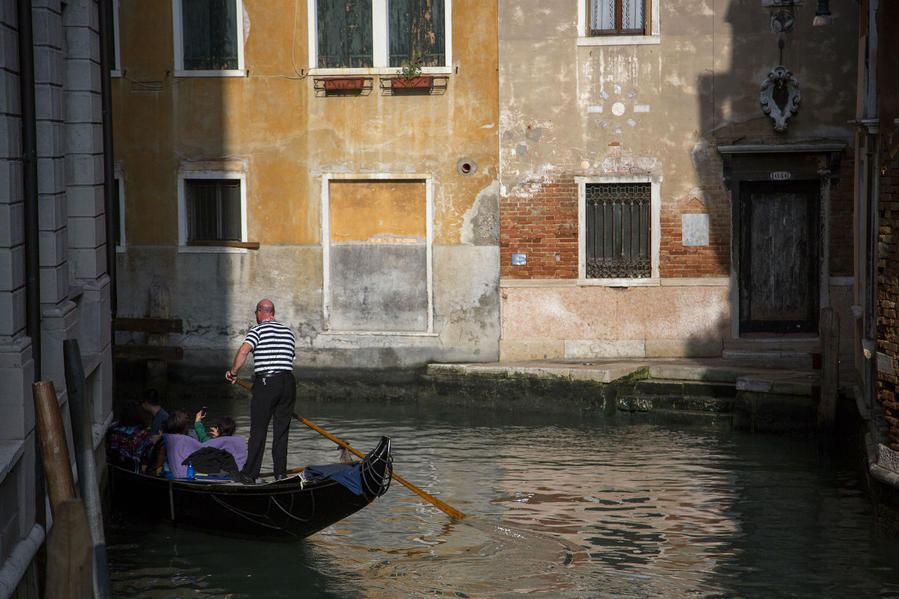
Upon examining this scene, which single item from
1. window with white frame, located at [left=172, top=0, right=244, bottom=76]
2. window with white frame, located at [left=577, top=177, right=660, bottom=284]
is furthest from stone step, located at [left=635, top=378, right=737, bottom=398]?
window with white frame, located at [left=172, top=0, right=244, bottom=76]

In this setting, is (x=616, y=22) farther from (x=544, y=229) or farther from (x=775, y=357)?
(x=775, y=357)

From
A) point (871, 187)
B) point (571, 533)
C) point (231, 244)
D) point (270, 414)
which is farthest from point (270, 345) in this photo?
point (231, 244)

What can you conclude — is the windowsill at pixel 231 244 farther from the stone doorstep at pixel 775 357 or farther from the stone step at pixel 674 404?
the stone doorstep at pixel 775 357

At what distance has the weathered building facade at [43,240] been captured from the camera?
5.65m

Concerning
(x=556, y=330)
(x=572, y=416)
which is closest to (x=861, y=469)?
(x=572, y=416)

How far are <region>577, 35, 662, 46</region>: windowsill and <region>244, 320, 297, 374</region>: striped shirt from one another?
6233 mm

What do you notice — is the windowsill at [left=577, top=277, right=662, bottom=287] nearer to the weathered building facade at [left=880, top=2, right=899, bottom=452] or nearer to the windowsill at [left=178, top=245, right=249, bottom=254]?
the windowsill at [left=178, top=245, right=249, bottom=254]

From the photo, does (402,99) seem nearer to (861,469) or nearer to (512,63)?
(512,63)

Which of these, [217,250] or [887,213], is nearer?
[887,213]

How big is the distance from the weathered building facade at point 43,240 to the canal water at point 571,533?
1284 millimetres

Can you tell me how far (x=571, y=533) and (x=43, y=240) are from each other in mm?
3899

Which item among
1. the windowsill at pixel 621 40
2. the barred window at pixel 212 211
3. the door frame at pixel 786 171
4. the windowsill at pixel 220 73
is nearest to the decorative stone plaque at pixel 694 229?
the door frame at pixel 786 171

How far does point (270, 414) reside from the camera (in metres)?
8.34

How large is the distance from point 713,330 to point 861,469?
11.4 feet
